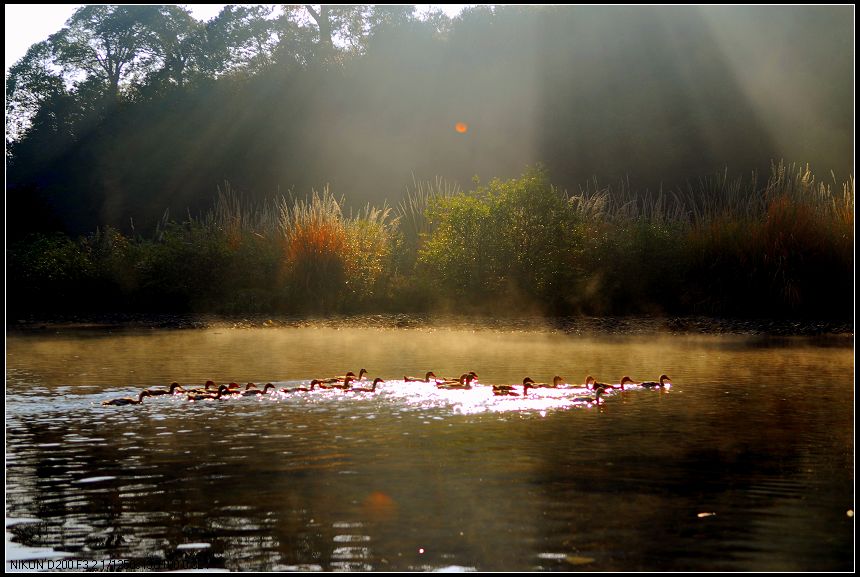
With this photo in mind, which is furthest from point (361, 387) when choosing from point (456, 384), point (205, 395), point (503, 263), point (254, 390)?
point (503, 263)

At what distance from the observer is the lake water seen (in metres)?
4.85

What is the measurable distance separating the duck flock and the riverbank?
6.69 metres

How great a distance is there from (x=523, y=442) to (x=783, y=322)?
11.1 meters

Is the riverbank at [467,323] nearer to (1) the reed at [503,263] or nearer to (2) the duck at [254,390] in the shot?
(1) the reed at [503,263]

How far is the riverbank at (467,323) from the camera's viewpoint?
17.0 metres

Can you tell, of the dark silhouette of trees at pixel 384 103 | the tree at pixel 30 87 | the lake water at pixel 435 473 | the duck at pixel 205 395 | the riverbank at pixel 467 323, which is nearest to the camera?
the lake water at pixel 435 473

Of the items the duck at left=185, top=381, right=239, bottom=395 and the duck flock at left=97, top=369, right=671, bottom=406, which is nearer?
the duck flock at left=97, top=369, right=671, bottom=406

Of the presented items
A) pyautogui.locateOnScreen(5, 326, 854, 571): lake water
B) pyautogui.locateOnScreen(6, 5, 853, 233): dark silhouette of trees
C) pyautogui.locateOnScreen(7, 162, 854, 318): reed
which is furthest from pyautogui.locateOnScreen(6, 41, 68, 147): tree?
pyautogui.locateOnScreen(5, 326, 854, 571): lake water

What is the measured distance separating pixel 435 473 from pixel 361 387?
12.6 ft

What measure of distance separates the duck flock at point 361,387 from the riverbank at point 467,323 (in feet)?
21.9

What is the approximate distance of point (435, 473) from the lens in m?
6.52

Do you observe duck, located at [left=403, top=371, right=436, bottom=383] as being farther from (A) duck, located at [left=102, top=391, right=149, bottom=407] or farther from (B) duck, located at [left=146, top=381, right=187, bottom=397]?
(A) duck, located at [left=102, top=391, right=149, bottom=407]

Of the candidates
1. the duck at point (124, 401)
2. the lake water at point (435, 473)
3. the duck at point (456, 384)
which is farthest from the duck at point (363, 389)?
the duck at point (124, 401)

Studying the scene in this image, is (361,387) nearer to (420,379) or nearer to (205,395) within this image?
(420,379)
